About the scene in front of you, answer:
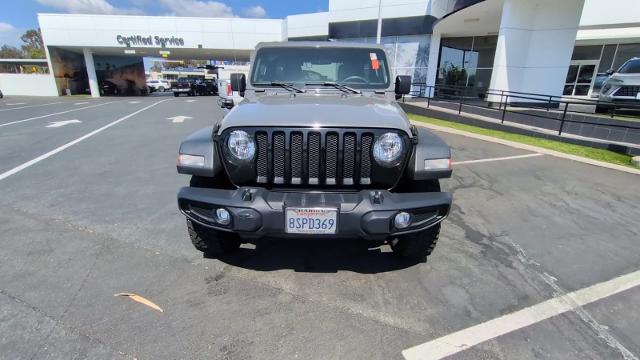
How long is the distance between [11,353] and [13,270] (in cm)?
119

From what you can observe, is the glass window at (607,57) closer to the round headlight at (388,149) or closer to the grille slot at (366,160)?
the round headlight at (388,149)

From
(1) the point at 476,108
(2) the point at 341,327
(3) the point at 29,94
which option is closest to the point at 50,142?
(2) the point at 341,327

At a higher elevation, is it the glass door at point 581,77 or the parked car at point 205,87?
the glass door at point 581,77

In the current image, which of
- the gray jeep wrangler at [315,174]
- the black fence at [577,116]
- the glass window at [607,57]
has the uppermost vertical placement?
the glass window at [607,57]

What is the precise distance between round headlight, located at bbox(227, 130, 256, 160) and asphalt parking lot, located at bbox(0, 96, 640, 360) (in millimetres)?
1070

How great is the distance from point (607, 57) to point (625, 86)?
10.8 meters

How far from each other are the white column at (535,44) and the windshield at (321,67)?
13.7 metres

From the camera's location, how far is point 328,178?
103 inches

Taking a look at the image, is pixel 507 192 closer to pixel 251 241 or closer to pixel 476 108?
pixel 251 241

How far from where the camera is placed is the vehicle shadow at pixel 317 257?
3074 millimetres

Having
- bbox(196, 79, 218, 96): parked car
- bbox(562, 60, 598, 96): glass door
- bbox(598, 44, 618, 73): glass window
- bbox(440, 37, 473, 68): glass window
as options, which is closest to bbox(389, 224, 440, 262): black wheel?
bbox(440, 37, 473, 68): glass window

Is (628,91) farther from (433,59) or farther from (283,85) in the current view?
(283,85)

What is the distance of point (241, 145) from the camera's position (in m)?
2.55

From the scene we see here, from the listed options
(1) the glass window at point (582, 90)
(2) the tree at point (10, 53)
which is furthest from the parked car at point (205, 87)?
(2) the tree at point (10, 53)
